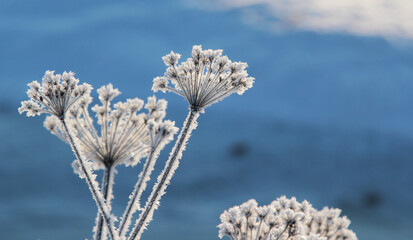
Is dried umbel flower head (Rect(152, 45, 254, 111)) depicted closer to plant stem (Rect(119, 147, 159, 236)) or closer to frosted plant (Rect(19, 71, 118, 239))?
plant stem (Rect(119, 147, 159, 236))

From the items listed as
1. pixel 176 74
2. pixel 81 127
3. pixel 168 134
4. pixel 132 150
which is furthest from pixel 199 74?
pixel 81 127

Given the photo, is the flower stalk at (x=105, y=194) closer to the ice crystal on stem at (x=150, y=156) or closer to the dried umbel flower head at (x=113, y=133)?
the dried umbel flower head at (x=113, y=133)

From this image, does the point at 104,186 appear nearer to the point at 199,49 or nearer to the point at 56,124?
the point at 56,124

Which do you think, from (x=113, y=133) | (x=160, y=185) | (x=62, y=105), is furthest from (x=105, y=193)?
(x=62, y=105)

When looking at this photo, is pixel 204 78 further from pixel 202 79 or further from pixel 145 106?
pixel 145 106

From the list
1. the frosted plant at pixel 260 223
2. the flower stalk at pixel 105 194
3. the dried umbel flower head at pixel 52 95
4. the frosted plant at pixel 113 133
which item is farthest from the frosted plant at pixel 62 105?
the frosted plant at pixel 260 223

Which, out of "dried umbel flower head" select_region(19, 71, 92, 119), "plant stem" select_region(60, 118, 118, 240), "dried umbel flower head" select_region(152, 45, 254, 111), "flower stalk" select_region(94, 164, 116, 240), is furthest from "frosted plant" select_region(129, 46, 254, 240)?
"flower stalk" select_region(94, 164, 116, 240)
